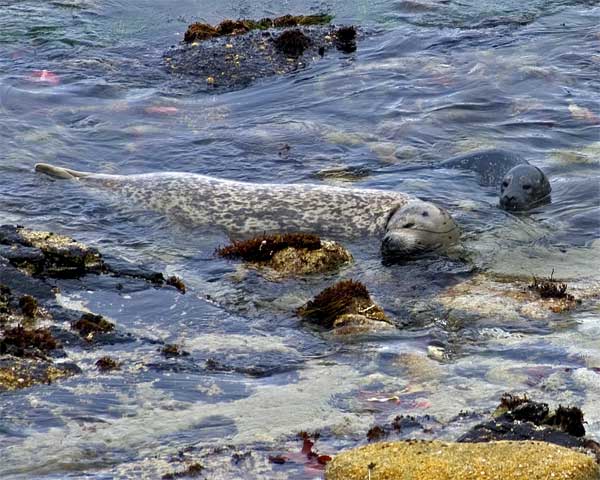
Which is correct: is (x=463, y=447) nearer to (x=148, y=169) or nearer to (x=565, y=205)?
(x=565, y=205)

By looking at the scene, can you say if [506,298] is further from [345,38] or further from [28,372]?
[345,38]

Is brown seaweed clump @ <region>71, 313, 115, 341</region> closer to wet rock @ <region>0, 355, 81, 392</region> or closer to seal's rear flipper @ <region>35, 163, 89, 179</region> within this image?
wet rock @ <region>0, 355, 81, 392</region>

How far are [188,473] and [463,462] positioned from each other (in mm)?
1488

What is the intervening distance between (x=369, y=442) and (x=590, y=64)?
11.2 meters

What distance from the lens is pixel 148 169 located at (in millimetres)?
13188

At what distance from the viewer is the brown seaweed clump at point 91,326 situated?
814 cm

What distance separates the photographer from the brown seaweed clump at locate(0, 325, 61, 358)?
7.57 m

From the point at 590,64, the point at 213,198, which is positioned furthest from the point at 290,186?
the point at 590,64

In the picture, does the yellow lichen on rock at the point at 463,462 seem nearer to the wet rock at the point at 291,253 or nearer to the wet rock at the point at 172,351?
the wet rock at the point at 172,351

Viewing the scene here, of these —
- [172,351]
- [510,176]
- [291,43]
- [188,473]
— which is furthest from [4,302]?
[291,43]

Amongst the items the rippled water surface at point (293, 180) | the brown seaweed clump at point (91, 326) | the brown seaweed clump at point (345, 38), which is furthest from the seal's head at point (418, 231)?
the brown seaweed clump at point (345, 38)

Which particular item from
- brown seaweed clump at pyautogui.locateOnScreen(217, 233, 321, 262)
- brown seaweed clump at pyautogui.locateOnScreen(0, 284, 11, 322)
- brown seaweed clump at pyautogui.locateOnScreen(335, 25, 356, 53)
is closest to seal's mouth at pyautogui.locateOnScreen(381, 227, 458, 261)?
brown seaweed clump at pyautogui.locateOnScreen(217, 233, 321, 262)

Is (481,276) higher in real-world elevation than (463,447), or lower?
lower

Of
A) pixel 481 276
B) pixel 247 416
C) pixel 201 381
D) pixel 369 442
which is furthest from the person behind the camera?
pixel 481 276
